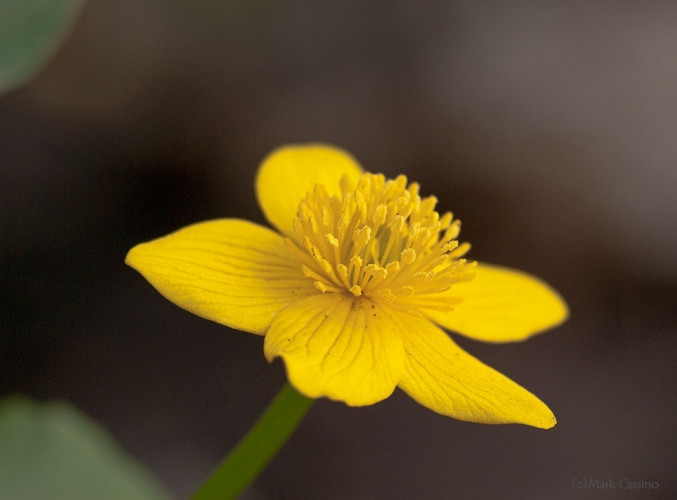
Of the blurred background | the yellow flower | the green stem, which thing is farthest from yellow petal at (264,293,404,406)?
the blurred background

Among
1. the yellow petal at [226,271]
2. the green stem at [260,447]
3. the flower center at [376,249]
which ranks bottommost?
the green stem at [260,447]

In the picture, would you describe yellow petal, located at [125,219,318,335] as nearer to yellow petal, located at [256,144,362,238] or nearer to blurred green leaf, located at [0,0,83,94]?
yellow petal, located at [256,144,362,238]

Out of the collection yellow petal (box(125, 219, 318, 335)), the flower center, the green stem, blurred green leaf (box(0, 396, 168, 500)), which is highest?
the flower center

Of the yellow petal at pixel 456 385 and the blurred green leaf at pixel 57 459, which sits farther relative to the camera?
the blurred green leaf at pixel 57 459

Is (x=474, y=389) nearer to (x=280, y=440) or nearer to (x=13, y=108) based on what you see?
(x=280, y=440)

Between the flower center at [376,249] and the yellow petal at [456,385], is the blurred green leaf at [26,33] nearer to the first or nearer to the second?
the flower center at [376,249]

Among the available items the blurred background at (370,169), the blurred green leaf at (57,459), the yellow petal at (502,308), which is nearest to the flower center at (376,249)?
the yellow petal at (502,308)

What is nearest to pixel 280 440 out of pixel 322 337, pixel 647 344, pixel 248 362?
pixel 322 337
